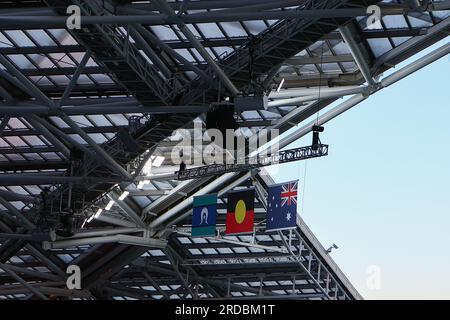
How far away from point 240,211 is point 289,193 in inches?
171

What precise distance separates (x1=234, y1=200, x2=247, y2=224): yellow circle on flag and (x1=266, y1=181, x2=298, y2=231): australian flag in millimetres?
2917

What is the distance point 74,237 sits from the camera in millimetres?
53500

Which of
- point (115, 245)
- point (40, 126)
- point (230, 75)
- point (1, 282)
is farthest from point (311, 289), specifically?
point (230, 75)

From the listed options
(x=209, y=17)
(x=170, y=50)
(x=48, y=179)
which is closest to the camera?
(x=209, y=17)

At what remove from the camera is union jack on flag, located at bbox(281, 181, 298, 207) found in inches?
1694

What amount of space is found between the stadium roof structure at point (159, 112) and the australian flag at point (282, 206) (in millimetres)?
1923

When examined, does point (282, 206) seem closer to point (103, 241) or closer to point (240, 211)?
point (240, 211)

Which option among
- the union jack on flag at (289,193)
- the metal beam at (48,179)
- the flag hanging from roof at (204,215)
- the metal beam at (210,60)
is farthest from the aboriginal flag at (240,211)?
the metal beam at (210,60)

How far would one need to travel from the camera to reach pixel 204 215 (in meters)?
45.8

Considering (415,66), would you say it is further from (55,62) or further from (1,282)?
(1,282)

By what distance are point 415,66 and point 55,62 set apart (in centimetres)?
1342

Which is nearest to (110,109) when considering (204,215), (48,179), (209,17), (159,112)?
(159,112)

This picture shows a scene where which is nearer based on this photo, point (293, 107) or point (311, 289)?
point (293, 107)
